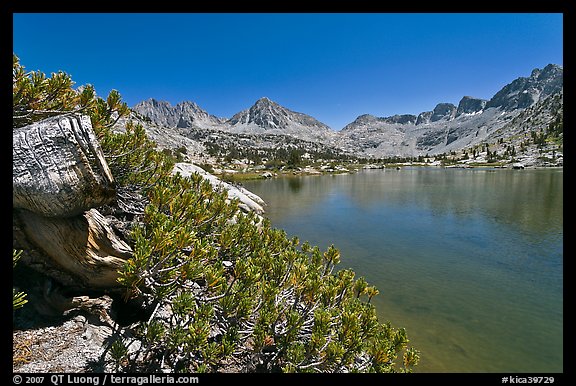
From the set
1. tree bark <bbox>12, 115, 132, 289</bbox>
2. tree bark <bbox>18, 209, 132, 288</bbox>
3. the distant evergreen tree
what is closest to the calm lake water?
the distant evergreen tree

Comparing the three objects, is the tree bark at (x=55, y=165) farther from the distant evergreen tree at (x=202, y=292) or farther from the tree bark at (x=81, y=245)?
the distant evergreen tree at (x=202, y=292)

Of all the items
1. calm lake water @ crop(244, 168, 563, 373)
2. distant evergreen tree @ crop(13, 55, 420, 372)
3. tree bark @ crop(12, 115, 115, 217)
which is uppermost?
tree bark @ crop(12, 115, 115, 217)

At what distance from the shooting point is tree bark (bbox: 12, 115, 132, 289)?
4.88 meters

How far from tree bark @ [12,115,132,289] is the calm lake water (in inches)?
441

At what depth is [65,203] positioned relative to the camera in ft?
17.1

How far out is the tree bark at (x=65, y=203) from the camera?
4.88 meters

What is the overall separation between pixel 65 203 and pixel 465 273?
807 inches

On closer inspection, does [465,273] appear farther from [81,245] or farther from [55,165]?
[55,165]

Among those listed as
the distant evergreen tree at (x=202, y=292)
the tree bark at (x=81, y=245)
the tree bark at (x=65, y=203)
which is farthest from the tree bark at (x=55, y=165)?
the distant evergreen tree at (x=202, y=292)

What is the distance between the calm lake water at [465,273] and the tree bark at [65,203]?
1120cm

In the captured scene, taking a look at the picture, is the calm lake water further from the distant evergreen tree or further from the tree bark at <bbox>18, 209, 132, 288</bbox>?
the tree bark at <bbox>18, 209, 132, 288</bbox>
